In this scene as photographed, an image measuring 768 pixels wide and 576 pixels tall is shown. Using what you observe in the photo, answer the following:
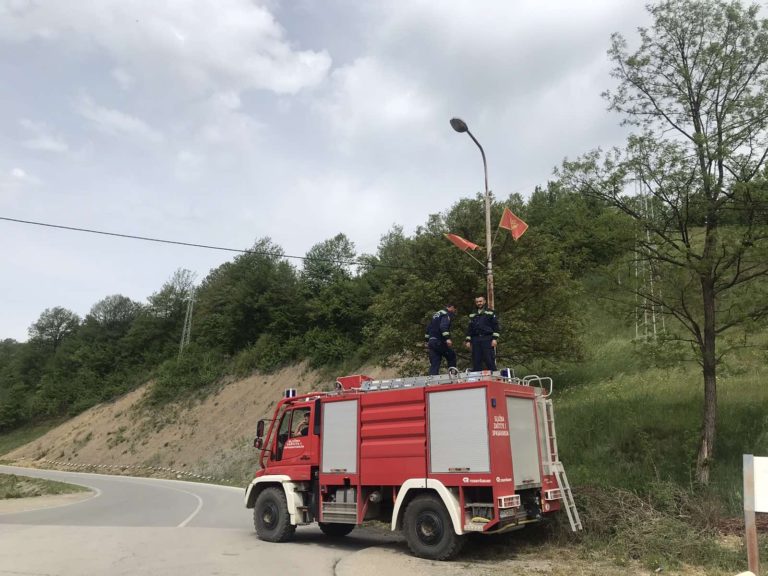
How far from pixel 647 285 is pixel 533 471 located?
21.5ft

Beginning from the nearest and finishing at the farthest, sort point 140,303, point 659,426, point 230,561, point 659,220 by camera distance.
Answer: point 230,561 → point 659,220 → point 659,426 → point 140,303

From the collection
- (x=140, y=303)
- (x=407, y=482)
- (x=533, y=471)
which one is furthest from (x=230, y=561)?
(x=140, y=303)

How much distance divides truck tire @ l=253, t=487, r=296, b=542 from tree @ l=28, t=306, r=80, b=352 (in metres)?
92.1

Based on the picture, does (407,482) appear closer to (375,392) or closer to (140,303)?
(375,392)

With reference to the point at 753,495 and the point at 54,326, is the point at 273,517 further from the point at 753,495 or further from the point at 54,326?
the point at 54,326

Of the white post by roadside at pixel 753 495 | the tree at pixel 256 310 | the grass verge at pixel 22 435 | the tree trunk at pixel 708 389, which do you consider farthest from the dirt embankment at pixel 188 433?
the white post by roadside at pixel 753 495

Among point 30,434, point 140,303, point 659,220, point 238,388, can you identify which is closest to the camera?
point 659,220

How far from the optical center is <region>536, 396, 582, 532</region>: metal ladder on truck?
8.97 m

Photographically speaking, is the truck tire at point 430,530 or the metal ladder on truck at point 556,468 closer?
the truck tire at point 430,530

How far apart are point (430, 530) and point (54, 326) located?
99.7 meters

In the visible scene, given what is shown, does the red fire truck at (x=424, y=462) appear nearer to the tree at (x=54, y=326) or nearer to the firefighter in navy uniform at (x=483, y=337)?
the firefighter in navy uniform at (x=483, y=337)

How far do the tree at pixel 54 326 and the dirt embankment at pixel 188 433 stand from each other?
4264 cm

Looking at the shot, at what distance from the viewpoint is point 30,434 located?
208 feet

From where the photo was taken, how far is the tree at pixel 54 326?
299 ft
